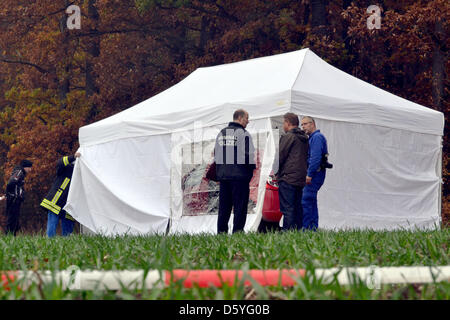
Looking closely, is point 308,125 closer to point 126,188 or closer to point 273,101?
point 273,101

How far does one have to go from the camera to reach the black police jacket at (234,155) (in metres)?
8.21

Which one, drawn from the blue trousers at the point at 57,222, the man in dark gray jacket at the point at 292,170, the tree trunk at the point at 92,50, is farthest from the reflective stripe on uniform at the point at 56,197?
the tree trunk at the point at 92,50

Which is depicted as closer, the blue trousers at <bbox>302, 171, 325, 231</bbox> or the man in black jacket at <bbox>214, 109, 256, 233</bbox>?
the man in black jacket at <bbox>214, 109, 256, 233</bbox>

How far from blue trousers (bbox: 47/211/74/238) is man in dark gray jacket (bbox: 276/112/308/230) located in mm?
4053

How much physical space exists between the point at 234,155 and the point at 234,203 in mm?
572

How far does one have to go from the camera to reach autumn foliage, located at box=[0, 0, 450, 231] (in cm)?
1897

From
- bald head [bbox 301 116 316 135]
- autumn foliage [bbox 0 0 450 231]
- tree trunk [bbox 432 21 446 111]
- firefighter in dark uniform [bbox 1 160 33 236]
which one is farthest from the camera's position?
autumn foliage [bbox 0 0 450 231]

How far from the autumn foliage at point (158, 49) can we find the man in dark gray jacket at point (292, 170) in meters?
9.96

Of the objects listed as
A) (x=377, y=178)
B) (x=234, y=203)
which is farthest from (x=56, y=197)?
(x=377, y=178)

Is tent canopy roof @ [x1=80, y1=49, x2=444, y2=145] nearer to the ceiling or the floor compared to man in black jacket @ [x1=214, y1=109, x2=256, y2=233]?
nearer to the ceiling

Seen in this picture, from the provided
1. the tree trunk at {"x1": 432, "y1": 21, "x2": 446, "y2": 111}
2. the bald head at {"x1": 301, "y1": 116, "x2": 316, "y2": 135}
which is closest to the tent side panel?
the bald head at {"x1": 301, "y1": 116, "x2": 316, "y2": 135}

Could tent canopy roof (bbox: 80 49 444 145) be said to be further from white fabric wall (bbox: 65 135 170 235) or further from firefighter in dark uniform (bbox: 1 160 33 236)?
firefighter in dark uniform (bbox: 1 160 33 236)

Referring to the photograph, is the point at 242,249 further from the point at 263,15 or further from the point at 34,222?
the point at 34,222

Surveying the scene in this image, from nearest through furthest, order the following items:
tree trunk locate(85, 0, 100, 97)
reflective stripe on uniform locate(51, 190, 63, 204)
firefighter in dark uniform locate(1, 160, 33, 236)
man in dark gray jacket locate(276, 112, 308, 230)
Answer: man in dark gray jacket locate(276, 112, 308, 230), reflective stripe on uniform locate(51, 190, 63, 204), firefighter in dark uniform locate(1, 160, 33, 236), tree trunk locate(85, 0, 100, 97)
